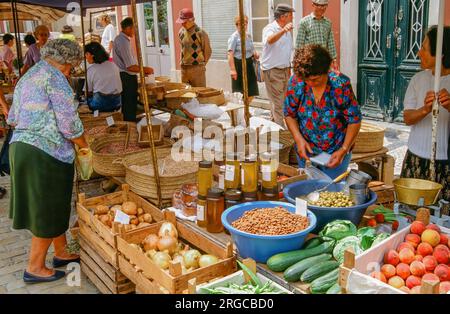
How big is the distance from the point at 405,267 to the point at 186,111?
4.20m

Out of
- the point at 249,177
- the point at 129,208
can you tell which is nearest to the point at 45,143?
the point at 129,208

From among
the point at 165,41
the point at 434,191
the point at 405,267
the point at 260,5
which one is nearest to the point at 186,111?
the point at 434,191

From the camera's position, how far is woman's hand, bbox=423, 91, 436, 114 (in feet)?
10.1

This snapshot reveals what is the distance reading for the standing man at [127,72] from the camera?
6.83m

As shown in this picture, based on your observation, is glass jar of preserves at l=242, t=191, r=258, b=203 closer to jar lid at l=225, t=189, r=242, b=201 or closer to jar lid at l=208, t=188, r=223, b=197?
jar lid at l=225, t=189, r=242, b=201

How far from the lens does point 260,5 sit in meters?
10.2

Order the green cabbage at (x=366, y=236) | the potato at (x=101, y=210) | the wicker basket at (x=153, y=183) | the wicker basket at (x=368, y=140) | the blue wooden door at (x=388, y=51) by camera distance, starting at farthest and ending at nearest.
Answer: the blue wooden door at (x=388, y=51) → the wicker basket at (x=368, y=140) → the wicker basket at (x=153, y=183) → the potato at (x=101, y=210) → the green cabbage at (x=366, y=236)

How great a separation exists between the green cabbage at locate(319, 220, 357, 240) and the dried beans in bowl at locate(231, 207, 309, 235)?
0.36ft

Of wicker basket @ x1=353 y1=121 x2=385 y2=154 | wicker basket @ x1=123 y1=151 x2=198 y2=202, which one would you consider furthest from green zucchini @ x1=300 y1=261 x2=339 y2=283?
wicker basket @ x1=353 y1=121 x2=385 y2=154

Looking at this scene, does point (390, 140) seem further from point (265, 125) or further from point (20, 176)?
point (20, 176)

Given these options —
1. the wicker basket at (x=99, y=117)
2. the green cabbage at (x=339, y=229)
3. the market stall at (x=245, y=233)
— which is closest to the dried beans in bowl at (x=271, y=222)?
the market stall at (x=245, y=233)

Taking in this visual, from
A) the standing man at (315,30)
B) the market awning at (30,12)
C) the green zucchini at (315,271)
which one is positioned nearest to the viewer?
the green zucchini at (315,271)

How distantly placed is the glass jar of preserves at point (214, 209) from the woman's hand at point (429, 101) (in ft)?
4.78

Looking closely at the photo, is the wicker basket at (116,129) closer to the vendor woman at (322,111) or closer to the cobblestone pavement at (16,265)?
the cobblestone pavement at (16,265)
